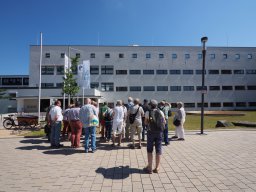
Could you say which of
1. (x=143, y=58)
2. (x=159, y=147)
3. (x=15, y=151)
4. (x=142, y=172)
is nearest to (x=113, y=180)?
(x=142, y=172)

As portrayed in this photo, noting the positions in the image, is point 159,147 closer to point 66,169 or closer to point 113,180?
point 113,180

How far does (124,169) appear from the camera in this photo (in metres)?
5.48

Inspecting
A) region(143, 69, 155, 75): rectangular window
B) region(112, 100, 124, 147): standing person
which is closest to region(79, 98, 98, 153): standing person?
region(112, 100, 124, 147): standing person

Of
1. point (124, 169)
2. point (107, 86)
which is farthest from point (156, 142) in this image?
point (107, 86)

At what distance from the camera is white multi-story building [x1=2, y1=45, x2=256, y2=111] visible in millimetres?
44812

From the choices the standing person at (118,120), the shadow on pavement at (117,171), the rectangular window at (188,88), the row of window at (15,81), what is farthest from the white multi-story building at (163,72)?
the shadow on pavement at (117,171)

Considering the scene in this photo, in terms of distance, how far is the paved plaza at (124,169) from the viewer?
173 inches

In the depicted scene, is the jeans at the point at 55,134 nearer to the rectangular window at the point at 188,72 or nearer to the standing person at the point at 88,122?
the standing person at the point at 88,122

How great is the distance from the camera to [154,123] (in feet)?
17.1

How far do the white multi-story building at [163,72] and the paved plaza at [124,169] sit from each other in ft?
121

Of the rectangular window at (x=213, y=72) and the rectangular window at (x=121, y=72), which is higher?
the rectangular window at (x=213, y=72)

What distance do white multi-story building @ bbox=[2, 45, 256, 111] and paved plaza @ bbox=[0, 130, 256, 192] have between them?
36.8 m

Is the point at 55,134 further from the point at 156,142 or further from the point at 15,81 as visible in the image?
the point at 15,81

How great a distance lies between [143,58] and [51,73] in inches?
798
